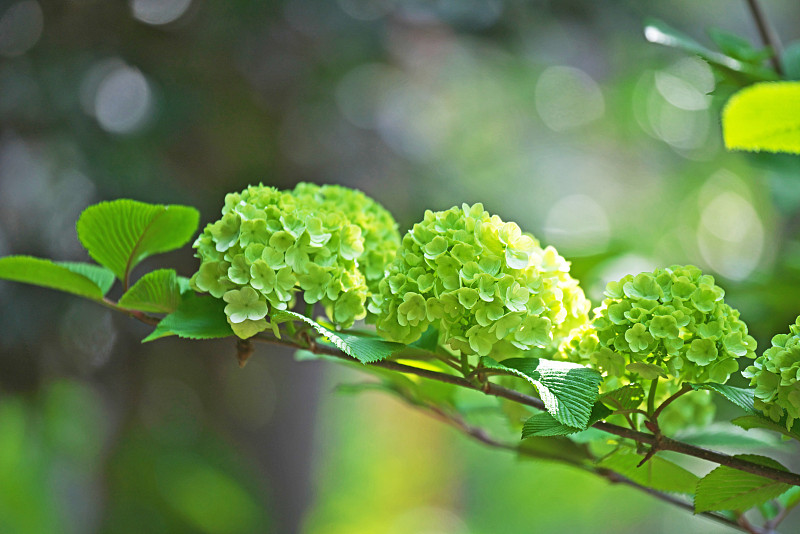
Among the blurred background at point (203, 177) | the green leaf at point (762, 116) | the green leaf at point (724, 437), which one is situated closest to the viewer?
the green leaf at point (762, 116)

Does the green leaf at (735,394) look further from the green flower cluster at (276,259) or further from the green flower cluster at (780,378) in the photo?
the green flower cluster at (276,259)

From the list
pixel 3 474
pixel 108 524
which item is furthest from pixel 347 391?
pixel 108 524

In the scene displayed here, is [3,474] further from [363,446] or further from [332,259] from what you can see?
[363,446]

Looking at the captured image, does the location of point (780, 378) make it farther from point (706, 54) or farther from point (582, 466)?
point (706, 54)

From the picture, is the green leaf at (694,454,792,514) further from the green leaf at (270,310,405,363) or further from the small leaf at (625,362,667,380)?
the green leaf at (270,310,405,363)

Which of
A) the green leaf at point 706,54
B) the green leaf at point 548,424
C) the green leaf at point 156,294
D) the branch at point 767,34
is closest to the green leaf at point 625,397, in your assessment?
the green leaf at point 548,424

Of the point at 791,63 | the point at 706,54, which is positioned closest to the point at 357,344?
the point at 706,54

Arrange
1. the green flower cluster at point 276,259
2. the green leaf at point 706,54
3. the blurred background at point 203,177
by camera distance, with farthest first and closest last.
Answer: the blurred background at point 203,177 < the green leaf at point 706,54 < the green flower cluster at point 276,259
